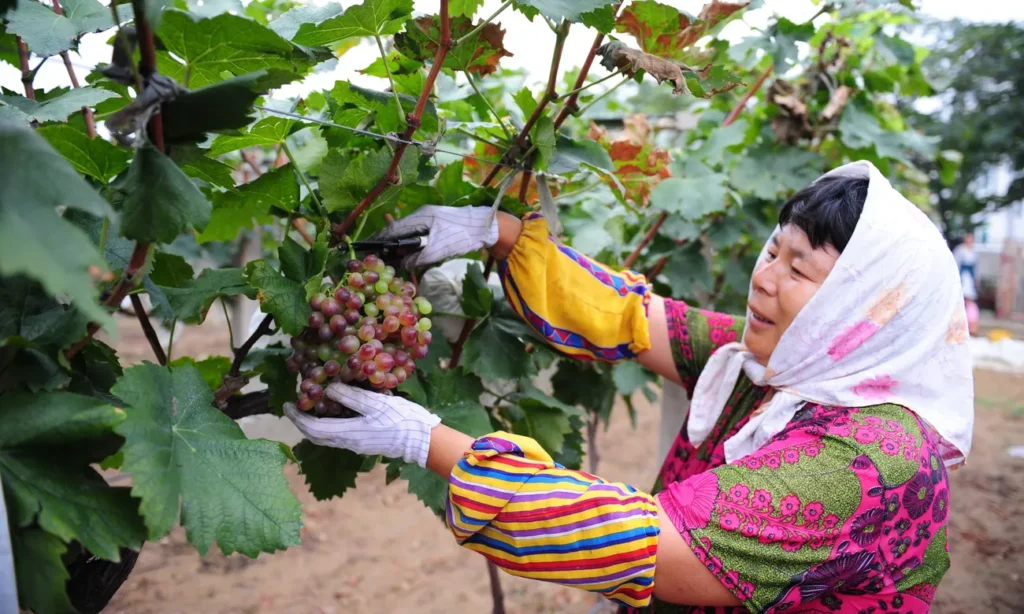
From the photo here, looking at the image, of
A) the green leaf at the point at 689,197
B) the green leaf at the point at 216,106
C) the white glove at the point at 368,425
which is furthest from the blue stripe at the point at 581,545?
the green leaf at the point at 689,197

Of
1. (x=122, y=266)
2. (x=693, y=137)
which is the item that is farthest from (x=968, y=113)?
(x=122, y=266)

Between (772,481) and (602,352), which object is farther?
(602,352)

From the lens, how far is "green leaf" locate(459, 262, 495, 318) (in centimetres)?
162

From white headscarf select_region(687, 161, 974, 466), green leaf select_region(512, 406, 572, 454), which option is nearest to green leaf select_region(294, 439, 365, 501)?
green leaf select_region(512, 406, 572, 454)

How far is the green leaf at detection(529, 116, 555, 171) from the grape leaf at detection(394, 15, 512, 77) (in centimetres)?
15

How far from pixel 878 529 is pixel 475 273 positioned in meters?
0.92

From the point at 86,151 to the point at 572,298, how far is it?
101 centimetres

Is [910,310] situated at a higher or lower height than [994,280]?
higher

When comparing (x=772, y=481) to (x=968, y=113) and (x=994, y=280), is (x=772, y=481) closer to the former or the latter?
(x=968, y=113)

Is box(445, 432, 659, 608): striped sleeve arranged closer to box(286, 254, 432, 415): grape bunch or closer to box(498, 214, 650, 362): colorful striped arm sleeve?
box(286, 254, 432, 415): grape bunch

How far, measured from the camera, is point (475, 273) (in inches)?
64.0

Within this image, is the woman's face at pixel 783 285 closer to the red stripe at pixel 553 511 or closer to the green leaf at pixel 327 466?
the red stripe at pixel 553 511

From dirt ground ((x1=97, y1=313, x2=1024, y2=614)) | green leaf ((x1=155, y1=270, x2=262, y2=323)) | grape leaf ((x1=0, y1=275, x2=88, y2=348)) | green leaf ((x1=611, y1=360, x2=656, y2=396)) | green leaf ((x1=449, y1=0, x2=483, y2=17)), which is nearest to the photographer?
grape leaf ((x1=0, y1=275, x2=88, y2=348))

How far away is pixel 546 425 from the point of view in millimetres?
1720
